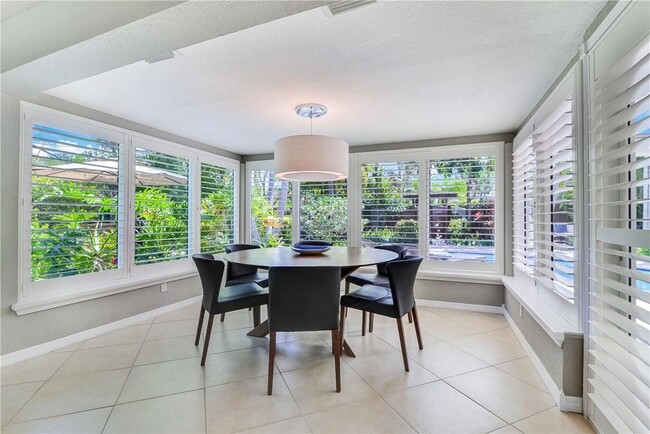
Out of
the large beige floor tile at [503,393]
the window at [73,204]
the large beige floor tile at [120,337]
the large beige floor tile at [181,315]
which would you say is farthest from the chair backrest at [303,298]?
the window at [73,204]

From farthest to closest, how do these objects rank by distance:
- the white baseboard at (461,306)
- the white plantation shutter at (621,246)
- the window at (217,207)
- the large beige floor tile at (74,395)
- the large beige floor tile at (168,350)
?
the window at (217,207) → the white baseboard at (461,306) → the large beige floor tile at (168,350) → the large beige floor tile at (74,395) → the white plantation shutter at (621,246)

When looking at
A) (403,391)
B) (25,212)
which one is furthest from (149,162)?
(403,391)

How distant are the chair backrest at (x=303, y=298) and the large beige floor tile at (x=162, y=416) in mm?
631

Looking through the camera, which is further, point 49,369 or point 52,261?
point 52,261

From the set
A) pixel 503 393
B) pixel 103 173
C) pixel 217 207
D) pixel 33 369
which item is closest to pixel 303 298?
pixel 503 393

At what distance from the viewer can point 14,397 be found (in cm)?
196

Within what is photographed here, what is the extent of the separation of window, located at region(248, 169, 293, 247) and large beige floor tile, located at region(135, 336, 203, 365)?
2.22 meters

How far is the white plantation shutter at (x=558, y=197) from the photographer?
196cm

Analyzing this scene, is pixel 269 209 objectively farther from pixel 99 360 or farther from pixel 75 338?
pixel 99 360

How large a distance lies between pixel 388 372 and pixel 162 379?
5.33ft

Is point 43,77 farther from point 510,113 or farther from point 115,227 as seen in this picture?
point 510,113

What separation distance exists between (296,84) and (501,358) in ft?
8.99

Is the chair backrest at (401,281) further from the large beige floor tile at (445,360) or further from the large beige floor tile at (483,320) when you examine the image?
the large beige floor tile at (483,320)

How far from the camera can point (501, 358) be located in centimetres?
250
